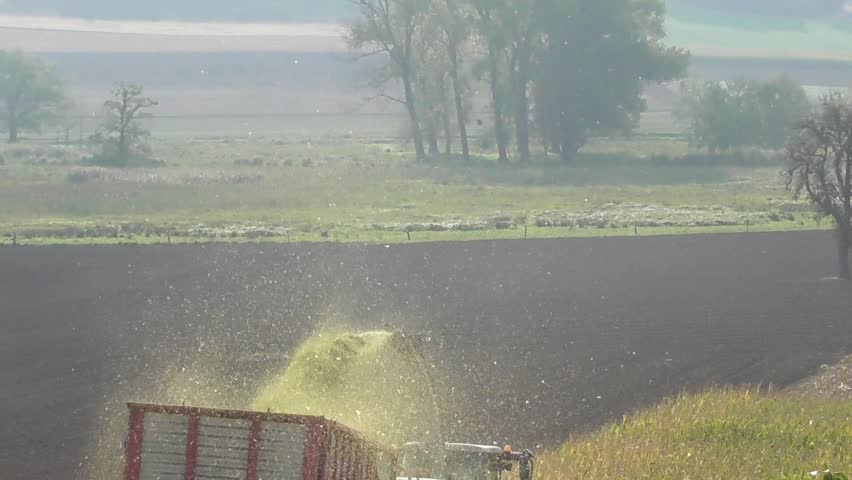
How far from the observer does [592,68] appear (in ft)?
345

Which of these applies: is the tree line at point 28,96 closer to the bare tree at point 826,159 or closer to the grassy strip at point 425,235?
the grassy strip at point 425,235

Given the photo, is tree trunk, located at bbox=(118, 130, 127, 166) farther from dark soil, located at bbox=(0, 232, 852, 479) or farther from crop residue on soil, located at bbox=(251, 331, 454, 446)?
crop residue on soil, located at bbox=(251, 331, 454, 446)

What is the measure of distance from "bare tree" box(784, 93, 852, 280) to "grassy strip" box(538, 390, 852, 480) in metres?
18.6

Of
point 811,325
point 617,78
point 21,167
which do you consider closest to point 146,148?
point 21,167

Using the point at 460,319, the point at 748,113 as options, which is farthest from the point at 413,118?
the point at 460,319

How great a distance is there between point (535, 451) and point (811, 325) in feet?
53.4

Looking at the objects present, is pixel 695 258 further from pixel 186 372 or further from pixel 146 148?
pixel 146 148

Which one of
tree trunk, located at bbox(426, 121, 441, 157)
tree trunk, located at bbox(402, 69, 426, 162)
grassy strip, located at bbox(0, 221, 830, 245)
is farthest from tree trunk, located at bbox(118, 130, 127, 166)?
grassy strip, located at bbox(0, 221, 830, 245)

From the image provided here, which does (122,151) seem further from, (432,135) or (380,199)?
(432,135)

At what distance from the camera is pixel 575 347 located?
108 ft

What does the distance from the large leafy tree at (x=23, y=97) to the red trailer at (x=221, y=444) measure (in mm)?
124367

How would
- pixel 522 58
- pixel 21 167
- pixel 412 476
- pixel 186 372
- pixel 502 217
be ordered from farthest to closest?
pixel 522 58 < pixel 21 167 < pixel 502 217 < pixel 186 372 < pixel 412 476

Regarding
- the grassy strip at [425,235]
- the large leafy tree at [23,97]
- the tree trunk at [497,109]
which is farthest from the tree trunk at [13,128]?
the grassy strip at [425,235]

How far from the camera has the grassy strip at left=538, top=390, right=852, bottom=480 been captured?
66.9ft
